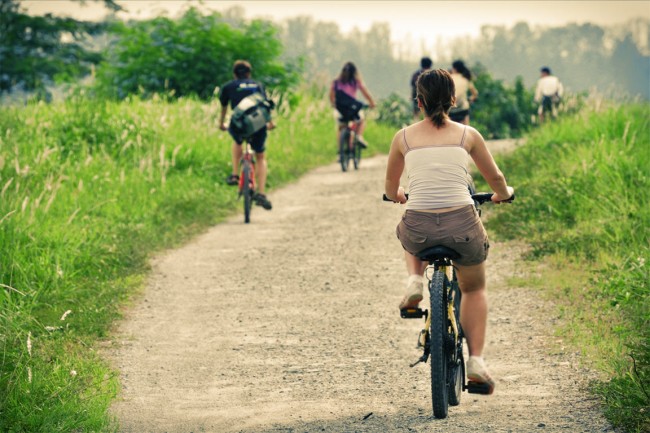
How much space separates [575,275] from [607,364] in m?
2.62

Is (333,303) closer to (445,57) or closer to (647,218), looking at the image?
(647,218)

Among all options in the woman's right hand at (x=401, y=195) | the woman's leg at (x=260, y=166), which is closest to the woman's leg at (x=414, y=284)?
the woman's right hand at (x=401, y=195)

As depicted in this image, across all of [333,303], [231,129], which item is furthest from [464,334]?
[231,129]

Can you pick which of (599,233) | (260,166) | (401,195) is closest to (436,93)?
(401,195)

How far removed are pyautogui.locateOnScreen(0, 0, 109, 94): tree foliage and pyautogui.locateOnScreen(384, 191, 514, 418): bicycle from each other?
3862cm

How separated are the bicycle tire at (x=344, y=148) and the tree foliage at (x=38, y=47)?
2624 centimetres

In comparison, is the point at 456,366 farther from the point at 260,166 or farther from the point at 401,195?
the point at 260,166

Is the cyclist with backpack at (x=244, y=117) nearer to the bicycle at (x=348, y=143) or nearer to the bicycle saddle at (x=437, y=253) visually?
the bicycle at (x=348, y=143)

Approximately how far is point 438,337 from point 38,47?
43544 millimetres

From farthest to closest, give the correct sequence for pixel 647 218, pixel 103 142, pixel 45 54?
pixel 45 54 → pixel 103 142 → pixel 647 218

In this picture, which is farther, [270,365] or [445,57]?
[445,57]

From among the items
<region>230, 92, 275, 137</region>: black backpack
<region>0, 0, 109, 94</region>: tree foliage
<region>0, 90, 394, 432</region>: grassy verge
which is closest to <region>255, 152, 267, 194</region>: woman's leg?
<region>230, 92, 275, 137</region>: black backpack

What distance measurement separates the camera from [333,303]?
8766mm

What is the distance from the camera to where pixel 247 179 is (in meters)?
12.7
